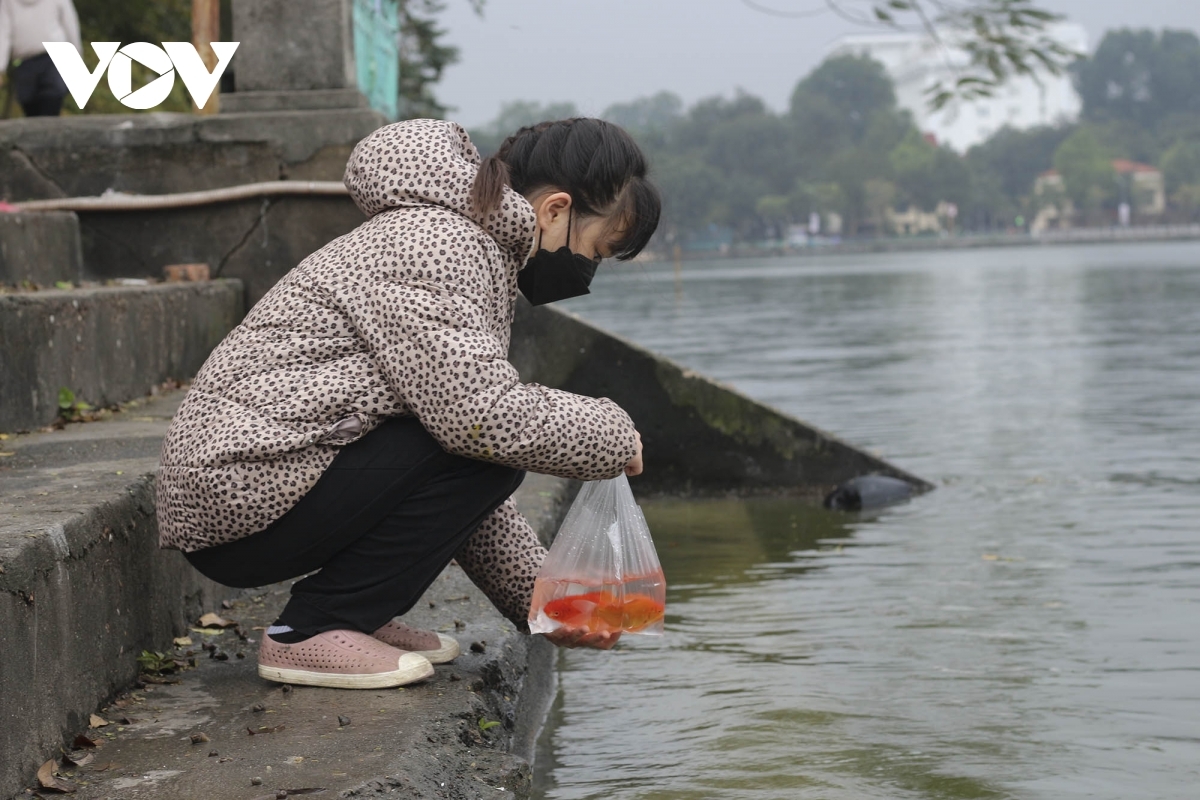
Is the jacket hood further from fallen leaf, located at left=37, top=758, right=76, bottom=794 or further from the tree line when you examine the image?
the tree line

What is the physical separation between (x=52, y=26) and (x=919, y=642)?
5650 mm

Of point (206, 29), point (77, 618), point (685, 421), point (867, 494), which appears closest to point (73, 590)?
point (77, 618)

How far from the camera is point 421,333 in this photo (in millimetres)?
2338

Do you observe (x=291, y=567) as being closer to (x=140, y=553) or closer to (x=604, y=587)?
(x=140, y=553)

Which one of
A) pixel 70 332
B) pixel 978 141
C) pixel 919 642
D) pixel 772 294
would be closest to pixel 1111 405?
pixel 919 642

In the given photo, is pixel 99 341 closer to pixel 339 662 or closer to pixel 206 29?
pixel 339 662

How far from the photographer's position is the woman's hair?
2535 millimetres

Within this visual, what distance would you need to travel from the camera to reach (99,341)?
4203 mm

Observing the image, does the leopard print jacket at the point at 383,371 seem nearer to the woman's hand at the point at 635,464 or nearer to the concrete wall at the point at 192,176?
the woman's hand at the point at 635,464

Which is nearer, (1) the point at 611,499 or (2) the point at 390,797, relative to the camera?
(2) the point at 390,797

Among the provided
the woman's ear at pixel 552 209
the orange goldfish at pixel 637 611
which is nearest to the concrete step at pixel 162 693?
the orange goldfish at pixel 637 611

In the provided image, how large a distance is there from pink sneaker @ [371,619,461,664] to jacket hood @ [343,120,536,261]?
0.74m

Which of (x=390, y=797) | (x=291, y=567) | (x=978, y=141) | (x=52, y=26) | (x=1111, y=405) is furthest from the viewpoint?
(x=978, y=141)

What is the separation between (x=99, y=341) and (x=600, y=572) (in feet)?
6.83
